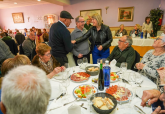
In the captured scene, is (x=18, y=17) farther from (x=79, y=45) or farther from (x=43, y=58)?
(x=43, y=58)

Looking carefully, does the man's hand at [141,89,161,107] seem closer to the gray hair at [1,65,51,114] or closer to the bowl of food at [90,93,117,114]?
the bowl of food at [90,93,117,114]

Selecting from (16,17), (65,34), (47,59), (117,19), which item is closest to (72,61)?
(65,34)

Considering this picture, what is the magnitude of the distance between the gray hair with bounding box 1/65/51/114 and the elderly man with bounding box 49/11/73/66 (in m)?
1.63

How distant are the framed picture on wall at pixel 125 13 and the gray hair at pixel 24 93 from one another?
7.24 m

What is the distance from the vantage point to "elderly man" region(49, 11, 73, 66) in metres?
2.12

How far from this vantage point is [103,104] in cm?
89

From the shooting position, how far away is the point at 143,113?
0.85 m

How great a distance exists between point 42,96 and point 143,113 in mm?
774

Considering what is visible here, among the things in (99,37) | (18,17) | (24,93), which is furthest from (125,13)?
(18,17)

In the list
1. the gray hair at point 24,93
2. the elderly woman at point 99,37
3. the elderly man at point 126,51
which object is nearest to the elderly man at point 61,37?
the elderly woman at point 99,37

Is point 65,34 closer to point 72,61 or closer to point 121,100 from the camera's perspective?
point 72,61

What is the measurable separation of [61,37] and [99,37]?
904mm

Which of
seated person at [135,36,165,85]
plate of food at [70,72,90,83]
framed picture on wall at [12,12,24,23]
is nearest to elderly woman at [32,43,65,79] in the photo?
plate of food at [70,72,90,83]

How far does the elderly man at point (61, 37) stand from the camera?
83.4 inches
